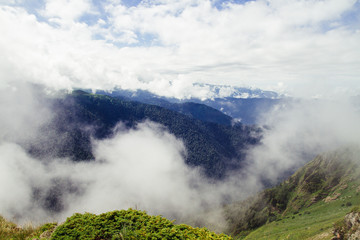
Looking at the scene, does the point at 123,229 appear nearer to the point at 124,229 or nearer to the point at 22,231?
the point at 124,229

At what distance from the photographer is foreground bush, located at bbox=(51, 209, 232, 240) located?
11078mm

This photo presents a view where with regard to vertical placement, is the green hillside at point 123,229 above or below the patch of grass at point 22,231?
below

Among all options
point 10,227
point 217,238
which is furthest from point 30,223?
point 217,238

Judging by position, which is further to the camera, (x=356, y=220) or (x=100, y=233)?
(x=356, y=220)

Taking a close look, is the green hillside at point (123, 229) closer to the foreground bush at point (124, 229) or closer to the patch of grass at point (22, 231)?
the foreground bush at point (124, 229)

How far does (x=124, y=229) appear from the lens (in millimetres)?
10984

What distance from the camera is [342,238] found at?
198ft

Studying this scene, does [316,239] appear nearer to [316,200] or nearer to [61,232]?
[61,232]

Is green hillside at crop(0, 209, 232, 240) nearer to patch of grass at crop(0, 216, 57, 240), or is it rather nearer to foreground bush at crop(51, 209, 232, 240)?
foreground bush at crop(51, 209, 232, 240)

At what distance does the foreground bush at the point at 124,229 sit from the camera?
36.3 ft

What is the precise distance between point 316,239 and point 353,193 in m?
129

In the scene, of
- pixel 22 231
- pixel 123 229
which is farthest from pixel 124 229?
pixel 22 231

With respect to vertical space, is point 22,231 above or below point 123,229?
above

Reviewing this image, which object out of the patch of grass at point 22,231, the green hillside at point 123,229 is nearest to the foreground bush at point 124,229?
the green hillside at point 123,229
